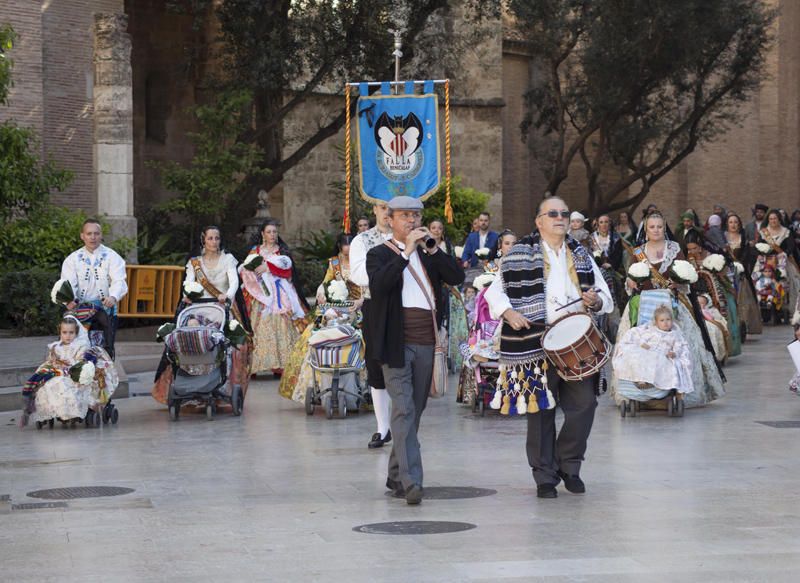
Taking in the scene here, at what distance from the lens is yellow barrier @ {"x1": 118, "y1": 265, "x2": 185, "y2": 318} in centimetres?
2195

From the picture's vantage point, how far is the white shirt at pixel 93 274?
48.0 ft

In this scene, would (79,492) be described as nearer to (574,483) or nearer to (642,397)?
A: (574,483)

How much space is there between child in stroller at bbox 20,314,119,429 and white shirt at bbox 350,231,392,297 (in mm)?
3890

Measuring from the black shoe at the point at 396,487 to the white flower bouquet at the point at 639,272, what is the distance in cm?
539

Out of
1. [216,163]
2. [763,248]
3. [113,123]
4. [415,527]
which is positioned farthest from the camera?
[216,163]

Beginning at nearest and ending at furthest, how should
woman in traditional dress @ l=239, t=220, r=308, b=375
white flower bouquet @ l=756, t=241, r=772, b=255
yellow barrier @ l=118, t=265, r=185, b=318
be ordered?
woman in traditional dress @ l=239, t=220, r=308, b=375 → yellow barrier @ l=118, t=265, r=185, b=318 → white flower bouquet @ l=756, t=241, r=772, b=255

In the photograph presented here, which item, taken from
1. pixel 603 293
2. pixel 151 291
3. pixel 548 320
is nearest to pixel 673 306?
pixel 603 293

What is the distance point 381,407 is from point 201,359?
3280mm

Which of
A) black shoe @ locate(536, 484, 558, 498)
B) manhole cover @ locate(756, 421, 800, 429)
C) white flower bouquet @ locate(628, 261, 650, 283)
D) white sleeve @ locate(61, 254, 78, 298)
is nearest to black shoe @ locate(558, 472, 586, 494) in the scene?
black shoe @ locate(536, 484, 558, 498)

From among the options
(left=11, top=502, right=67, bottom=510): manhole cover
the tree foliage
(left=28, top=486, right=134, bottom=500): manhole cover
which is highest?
the tree foliage

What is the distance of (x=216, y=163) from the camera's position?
27438 millimetres

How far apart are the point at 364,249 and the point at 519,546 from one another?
11.5ft

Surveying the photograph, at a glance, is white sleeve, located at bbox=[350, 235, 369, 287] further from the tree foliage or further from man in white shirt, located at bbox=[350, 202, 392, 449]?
the tree foliage

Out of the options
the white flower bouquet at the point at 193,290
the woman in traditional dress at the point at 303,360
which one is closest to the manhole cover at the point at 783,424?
the woman in traditional dress at the point at 303,360
